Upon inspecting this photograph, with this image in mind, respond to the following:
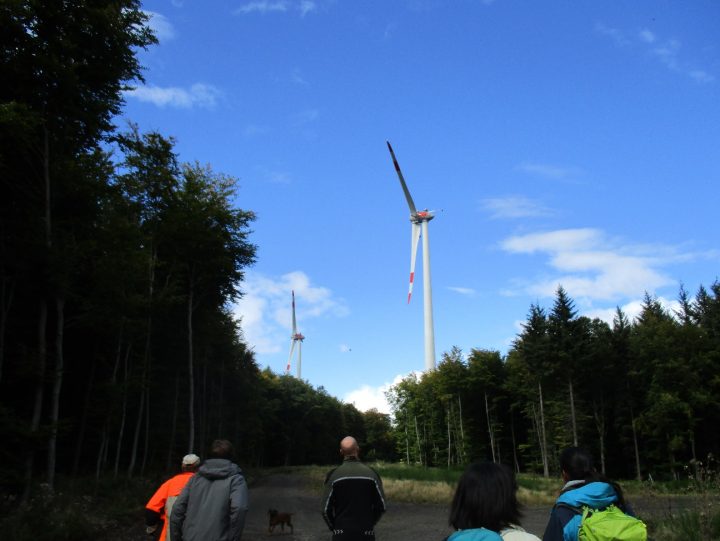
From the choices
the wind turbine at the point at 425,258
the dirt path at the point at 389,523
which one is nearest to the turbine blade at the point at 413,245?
the wind turbine at the point at 425,258

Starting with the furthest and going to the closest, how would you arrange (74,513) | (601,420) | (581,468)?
(601,420) < (74,513) < (581,468)

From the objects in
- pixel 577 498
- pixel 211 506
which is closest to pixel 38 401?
pixel 211 506

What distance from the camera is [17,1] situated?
1035cm

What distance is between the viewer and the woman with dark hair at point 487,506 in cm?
234

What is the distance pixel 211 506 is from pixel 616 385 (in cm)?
4338

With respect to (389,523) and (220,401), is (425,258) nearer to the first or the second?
(220,401)

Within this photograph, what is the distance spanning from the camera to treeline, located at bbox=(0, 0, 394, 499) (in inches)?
494

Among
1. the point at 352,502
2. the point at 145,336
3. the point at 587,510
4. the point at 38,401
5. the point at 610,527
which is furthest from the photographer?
the point at 145,336

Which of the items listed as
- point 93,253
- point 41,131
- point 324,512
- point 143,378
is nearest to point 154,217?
point 143,378

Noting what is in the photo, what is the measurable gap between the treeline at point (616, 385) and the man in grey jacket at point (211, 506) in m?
34.1

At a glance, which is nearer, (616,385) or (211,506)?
(211,506)

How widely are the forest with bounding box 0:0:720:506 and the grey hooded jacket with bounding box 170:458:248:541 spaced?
27.9 ft

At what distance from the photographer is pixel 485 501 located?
2350 millimetres

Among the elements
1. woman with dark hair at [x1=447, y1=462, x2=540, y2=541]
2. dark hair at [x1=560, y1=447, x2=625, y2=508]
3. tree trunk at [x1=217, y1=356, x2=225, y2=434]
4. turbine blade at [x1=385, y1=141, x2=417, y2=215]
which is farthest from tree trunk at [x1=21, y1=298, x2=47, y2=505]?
turbine blade at [x1=385, y1=141, x2=417, y2=215]
